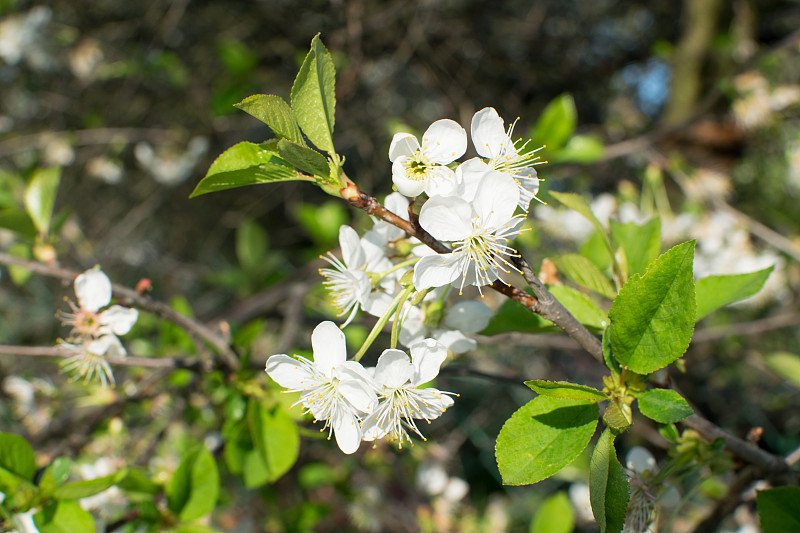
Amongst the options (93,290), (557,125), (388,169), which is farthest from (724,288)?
(388,169)

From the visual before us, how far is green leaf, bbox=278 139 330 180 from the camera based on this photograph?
0.47m

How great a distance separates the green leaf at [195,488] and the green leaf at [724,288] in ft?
2.57

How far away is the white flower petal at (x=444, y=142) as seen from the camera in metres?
0.57

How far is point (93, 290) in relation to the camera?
779 millimetres

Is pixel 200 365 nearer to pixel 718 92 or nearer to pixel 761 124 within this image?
pixel 718 92

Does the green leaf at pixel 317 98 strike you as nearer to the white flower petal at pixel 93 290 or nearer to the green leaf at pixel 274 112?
the green leaf at pixel 274 112

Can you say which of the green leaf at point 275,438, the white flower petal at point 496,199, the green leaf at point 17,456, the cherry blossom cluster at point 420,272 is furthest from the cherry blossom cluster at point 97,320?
the white flower petal at point 496,199

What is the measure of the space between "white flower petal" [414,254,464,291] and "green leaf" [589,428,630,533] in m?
0.23

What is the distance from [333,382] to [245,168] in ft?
0.87

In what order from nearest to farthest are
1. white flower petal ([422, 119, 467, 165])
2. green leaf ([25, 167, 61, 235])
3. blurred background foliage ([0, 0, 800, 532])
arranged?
white flower petal ([422, 119, 467, 165]), green leaf ([25, 167, 61, 235]), blurred background foliage ([0, 0, 800, 532])

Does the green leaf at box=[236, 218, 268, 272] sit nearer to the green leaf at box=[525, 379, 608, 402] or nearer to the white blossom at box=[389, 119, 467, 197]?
the white blossom at box=[389, 119, 467, 197]

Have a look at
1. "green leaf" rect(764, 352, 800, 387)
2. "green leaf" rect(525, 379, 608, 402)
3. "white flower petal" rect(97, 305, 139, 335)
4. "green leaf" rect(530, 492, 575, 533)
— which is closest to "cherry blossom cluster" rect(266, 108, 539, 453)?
"green leaf" rect(525, 379, 608, 402)

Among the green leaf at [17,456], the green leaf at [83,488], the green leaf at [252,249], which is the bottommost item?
the green leaf at [252,249]

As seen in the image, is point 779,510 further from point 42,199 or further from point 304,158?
point 42,199
